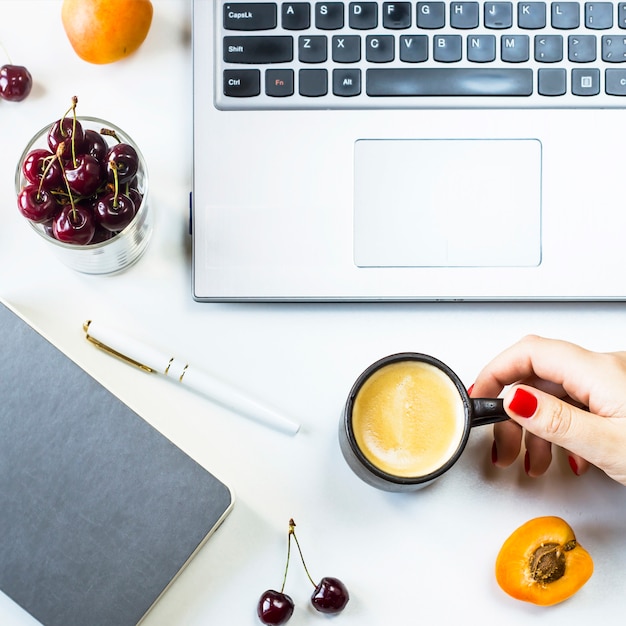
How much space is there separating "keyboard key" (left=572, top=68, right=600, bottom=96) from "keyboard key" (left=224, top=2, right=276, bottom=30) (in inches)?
10.4

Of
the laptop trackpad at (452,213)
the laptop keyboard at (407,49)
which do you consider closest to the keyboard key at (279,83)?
the laptop keyboard at (407,49)

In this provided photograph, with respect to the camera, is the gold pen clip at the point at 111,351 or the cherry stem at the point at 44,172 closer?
the cherry stem at the point at 44,172

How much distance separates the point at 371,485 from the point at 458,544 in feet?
0.34

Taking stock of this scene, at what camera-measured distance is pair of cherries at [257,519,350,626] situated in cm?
68

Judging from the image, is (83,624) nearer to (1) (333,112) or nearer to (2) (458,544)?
(2) (458,544)

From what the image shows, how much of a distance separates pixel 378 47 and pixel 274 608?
1.65ft

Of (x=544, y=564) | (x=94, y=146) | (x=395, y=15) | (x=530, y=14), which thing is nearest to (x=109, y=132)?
(x=94, y=146)

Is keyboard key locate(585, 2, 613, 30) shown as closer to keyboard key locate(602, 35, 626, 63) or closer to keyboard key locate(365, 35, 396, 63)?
keyboard key locate(602, 35, 626, 63)

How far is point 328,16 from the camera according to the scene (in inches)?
25.2

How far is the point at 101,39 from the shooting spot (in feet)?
2.23

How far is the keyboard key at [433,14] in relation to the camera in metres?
0.64

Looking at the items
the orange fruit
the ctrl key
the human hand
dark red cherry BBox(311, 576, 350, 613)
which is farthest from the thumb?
the orange fruit

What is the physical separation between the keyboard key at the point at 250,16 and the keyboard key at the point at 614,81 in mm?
290

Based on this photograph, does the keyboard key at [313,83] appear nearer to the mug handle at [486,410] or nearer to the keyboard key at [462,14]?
the keyboard key at [462,14]
